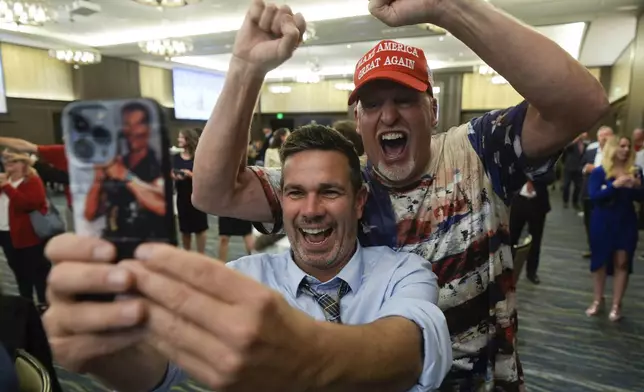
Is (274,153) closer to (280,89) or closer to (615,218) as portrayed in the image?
(615,218)

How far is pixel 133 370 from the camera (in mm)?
543

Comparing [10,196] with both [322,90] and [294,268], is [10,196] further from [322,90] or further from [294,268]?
[322,90]

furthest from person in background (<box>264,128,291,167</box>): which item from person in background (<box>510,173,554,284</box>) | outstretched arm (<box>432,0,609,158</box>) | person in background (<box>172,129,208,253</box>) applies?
outstretched arm (<box>432,0,609,158</box>)

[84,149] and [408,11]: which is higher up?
[408,11]

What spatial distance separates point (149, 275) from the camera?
42 centimetres

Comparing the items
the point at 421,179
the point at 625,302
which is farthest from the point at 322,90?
the point at 421,179

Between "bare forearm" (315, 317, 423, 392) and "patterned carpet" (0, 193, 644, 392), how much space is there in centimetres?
230

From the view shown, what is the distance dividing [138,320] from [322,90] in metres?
14.7

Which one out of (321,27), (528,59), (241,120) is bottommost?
(241,120)

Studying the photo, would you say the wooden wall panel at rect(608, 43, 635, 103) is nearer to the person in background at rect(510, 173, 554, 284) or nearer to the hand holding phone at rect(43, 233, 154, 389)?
the person in background at rect(510, 173, 554, 284)

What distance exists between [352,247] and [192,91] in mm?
11958

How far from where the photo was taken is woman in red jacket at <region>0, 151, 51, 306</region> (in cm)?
294

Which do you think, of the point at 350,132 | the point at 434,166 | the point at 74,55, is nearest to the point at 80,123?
the point at 434,166

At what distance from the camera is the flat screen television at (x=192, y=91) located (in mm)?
11852
